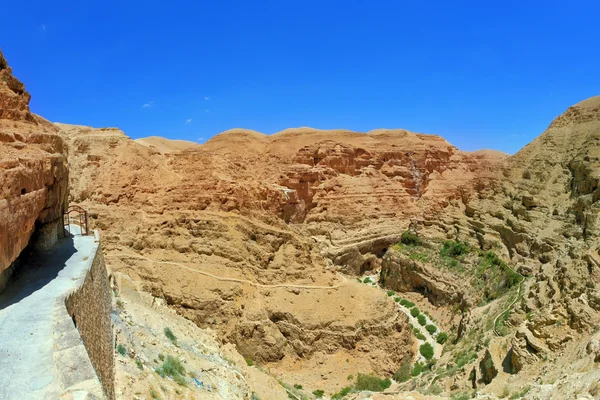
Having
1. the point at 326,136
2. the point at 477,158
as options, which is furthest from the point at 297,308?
the point at 477,158

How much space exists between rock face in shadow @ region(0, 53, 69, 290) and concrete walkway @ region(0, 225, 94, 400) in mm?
659

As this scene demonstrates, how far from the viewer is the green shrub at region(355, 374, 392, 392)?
2088 centimetres

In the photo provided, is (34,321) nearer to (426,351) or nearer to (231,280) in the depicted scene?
(231,280)

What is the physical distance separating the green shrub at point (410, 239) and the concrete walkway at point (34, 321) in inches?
1004

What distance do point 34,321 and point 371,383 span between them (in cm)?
1559

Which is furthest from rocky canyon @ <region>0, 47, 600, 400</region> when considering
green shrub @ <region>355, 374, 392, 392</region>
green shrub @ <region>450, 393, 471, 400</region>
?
green shrub @ <region>450, 393, 471, 400</region>

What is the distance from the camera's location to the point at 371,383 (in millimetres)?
21156

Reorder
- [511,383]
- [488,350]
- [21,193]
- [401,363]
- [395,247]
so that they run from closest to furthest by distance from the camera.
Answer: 1. [21,193]
2. [511,383]
3. [488,350]
4. [401,363]
5. [395,247]

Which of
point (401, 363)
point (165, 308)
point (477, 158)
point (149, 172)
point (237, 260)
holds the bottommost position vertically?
point (401, 363)

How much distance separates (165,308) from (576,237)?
21.8 metres

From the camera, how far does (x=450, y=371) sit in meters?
19.2

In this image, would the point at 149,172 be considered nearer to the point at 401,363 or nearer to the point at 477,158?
the point at 401,363

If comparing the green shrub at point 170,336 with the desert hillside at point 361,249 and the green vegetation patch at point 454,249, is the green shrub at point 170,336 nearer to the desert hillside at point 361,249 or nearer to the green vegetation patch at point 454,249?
the desert hillside at point 361,249

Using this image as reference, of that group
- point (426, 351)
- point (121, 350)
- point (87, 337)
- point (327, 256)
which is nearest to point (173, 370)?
point (121, 350)
